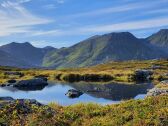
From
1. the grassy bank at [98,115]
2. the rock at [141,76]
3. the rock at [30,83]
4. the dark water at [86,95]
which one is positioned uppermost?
the grassy bank at [98,115]

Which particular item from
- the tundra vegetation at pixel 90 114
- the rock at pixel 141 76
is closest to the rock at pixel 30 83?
the rock at pixel 141 76

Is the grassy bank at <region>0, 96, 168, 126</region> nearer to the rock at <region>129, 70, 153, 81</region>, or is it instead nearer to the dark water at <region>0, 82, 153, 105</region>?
the dark water at <region>0, 82, 153, 105</region>

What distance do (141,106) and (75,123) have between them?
18.2 ft

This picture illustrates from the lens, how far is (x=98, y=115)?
27656 mm

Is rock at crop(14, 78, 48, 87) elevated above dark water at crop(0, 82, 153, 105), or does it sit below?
above

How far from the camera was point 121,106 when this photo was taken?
29062 mm

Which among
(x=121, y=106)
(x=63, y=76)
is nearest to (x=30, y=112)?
(x=121, y=106)

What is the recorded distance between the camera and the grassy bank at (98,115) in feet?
79.6

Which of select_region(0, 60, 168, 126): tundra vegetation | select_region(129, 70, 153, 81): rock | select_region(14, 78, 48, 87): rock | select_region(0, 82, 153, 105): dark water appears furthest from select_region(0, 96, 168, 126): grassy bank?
select_region(129, 70, 153, 81): rock

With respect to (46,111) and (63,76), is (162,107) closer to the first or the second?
(46,111)

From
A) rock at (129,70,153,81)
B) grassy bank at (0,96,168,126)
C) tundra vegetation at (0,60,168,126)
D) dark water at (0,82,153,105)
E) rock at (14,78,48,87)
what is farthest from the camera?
rock at (129,70,153,81)

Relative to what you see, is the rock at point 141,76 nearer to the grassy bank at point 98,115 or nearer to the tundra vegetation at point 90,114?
the tundra vegetation at point 90,114

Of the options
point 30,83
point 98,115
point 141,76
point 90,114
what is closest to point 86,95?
point 30,83

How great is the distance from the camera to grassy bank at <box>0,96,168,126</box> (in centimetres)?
2427
